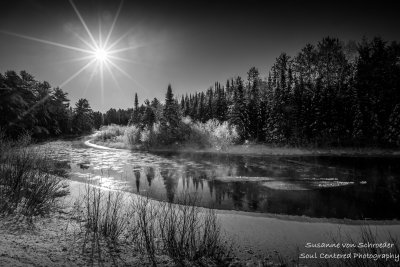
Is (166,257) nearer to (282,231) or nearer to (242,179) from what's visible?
(282,231)

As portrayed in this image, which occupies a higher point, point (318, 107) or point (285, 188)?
point (318, 107)

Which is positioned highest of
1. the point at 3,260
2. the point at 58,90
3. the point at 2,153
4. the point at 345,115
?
the point at 58,90

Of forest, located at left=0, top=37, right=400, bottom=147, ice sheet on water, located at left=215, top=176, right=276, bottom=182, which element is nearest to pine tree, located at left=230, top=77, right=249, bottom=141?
forest, located at left=0, top=37, right=400, bottom=147

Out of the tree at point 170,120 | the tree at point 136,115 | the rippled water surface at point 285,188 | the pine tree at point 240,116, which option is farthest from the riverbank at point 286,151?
the tree at point 136,115

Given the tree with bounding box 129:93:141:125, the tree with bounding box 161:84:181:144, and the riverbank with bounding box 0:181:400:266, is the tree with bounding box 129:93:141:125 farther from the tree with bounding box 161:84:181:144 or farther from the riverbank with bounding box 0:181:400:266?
the riverbank with bounding box 0:181:400:266

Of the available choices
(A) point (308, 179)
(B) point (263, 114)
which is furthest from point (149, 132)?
(A) point (308, 179)

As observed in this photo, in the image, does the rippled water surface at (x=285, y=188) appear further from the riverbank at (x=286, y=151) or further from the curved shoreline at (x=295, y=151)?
the riverbank at (x=286, y=151)

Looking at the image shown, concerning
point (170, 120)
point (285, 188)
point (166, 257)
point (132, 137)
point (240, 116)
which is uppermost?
point (240, 116)

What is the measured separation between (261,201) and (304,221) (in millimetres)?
2979

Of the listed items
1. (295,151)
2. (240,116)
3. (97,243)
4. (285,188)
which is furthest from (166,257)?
(240,116)

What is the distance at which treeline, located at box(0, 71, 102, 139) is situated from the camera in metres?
39.1

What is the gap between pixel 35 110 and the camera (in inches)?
1951

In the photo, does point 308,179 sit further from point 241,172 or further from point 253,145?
point 253,145

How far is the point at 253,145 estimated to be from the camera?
3803 cm
